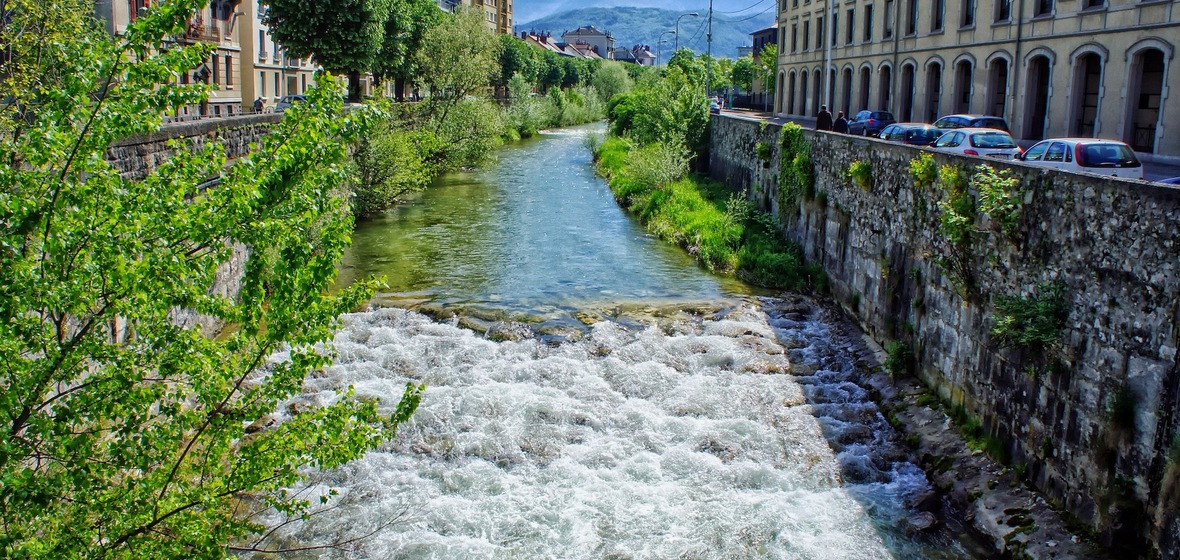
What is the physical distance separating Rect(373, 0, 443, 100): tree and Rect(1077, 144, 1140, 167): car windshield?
27917 millimetres

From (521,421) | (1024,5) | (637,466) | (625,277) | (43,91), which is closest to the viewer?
(43,91)

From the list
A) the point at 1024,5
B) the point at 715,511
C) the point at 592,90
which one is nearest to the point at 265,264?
the point at 715,511

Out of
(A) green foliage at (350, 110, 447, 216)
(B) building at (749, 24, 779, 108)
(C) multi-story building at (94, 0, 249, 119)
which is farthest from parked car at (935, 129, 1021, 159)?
(B) building at (749, 24, 779, 108)

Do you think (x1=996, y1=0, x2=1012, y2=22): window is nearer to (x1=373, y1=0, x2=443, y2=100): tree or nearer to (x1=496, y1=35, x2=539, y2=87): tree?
(x1=373, y1=0, x2=443, y2=100): tree

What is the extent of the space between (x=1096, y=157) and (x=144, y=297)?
18.3 meters

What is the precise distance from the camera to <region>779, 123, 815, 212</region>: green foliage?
844 inches

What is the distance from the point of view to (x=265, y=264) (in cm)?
570

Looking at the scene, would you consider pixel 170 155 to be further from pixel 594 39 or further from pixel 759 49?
pixel 594 39

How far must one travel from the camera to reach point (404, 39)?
44.5m

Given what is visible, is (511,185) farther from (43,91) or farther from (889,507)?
(43,91)

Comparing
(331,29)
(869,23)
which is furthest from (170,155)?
(869,23)

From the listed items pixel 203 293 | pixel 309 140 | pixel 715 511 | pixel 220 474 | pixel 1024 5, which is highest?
pixel 1024 5

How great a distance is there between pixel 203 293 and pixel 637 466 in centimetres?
713

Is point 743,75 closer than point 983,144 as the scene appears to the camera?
No
